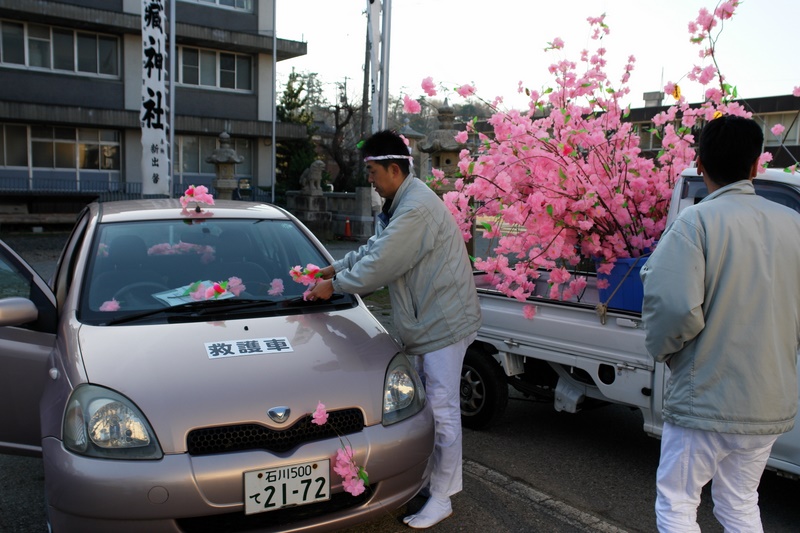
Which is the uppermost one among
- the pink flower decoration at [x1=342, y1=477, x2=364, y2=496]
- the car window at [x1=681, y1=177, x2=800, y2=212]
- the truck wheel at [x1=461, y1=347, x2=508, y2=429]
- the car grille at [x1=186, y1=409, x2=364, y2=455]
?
the car window at [x1=681, y1=177, x2=800, y2=212]

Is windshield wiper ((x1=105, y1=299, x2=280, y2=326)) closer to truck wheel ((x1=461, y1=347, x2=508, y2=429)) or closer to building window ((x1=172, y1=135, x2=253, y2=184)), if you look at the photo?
truck wheel ((x1=461, y1=347, x2=508, y2=429))

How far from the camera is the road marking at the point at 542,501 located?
3.41 m

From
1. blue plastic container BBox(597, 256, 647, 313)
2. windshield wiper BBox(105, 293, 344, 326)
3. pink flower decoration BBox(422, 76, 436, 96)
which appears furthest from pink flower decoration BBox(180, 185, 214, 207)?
blue plastic container BBox(597, 256, 647, 313)

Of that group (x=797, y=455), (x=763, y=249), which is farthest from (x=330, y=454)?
(x=797, y=455)

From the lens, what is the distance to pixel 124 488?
2.45 metres

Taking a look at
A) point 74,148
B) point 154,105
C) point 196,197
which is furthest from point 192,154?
point 196,197

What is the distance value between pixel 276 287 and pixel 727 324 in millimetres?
2368

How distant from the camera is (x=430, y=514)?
334 centimetres

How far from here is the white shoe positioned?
331 cm

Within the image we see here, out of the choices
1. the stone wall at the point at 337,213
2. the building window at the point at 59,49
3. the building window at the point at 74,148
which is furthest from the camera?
the building window at the point at 74,148

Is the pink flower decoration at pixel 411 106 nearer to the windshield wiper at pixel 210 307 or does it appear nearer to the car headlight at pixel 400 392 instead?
the windshield wiper at pixel 210 307

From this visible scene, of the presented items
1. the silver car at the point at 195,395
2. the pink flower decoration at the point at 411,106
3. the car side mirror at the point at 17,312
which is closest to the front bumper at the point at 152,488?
the silver car at the point at 195,395

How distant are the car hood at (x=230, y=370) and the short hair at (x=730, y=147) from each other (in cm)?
165

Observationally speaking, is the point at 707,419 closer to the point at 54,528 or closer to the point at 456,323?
the point at 456,323
